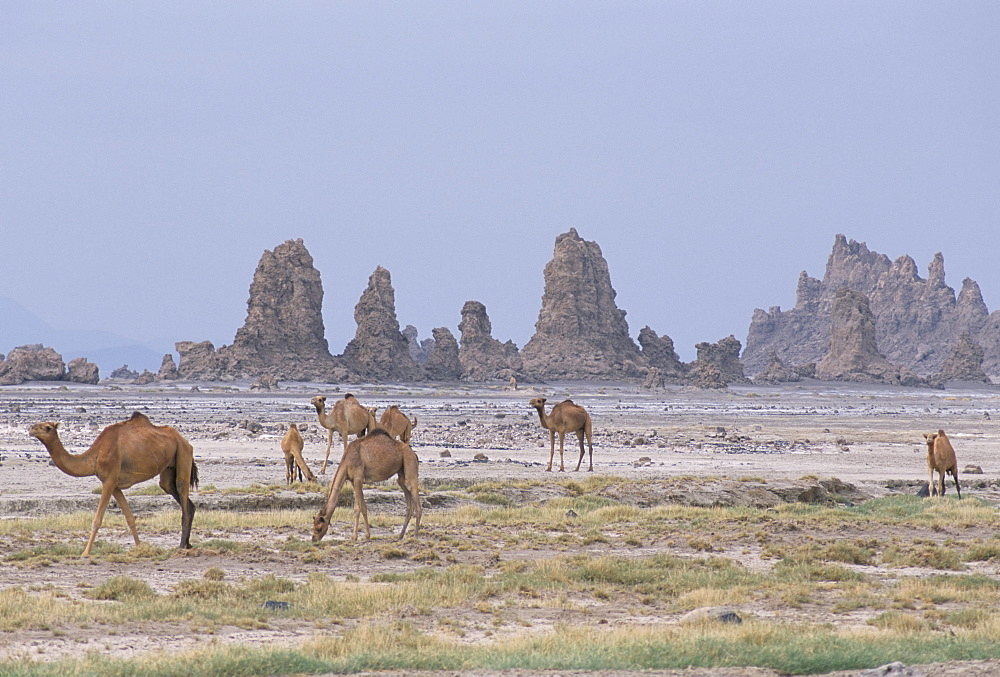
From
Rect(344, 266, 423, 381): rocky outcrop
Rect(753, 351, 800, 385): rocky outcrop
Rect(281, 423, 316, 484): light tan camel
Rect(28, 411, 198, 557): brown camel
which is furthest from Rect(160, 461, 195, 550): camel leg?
Rect(753, 351, 800, 385): rocky outcrop

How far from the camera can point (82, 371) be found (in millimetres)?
126812

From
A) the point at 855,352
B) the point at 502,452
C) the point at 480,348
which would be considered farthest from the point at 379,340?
the point at 502,452

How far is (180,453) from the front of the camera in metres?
15.7

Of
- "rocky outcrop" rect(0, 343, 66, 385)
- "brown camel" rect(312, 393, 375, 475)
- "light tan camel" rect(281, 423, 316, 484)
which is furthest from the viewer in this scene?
"rocky outcrop" rect(0, 343, 66, 385)

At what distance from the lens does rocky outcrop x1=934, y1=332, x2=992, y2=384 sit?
181 m

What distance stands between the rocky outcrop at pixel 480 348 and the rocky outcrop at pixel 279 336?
2378cm

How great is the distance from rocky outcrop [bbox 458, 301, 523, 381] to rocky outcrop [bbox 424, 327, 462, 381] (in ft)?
10.3

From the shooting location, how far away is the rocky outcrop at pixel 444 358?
5984 inches

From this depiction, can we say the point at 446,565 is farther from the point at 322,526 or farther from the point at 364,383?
the point at 364,383

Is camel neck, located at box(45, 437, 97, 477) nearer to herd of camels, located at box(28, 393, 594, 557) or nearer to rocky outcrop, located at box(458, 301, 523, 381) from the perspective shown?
herd of camels, located at box(28, 393, 594, 557)

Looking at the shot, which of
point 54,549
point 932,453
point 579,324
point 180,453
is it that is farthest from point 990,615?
point 579,324

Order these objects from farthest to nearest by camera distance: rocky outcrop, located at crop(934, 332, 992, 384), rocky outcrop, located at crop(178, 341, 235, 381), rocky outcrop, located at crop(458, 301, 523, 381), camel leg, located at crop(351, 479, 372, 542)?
rocky outcrop, located at crop(934, 332, 992, 384)
rocky outcrop, located at crop(458, 301, 523, 381)
rocky outcrop, located at crop(178, 341, 235, 381)
camel leg, located at crop(351, 479, 372, 542)

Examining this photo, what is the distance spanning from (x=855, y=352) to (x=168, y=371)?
101 meters

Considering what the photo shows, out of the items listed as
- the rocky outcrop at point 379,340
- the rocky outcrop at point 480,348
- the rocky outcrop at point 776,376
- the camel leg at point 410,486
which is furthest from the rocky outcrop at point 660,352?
the camel leg at point 410,486
